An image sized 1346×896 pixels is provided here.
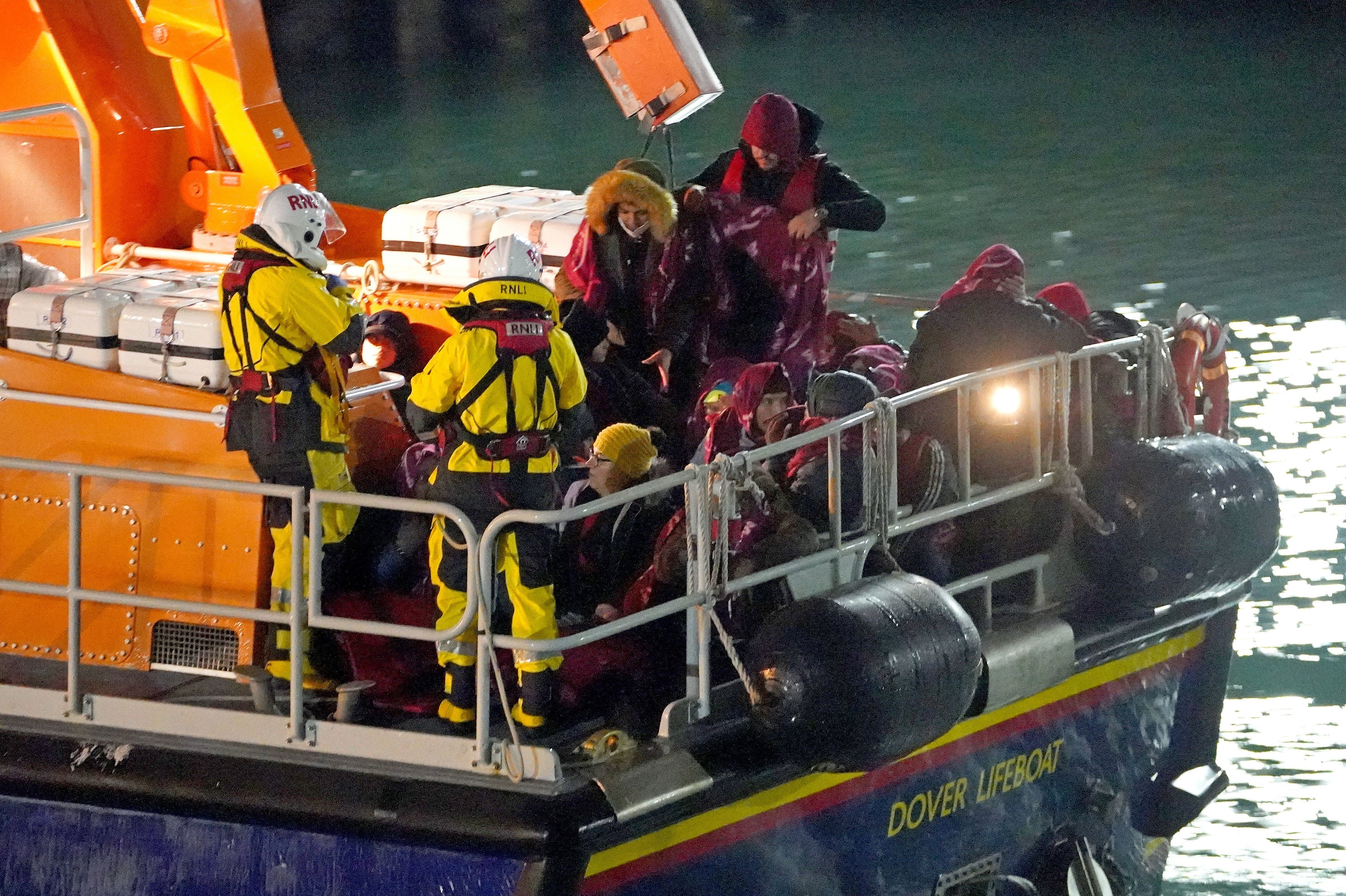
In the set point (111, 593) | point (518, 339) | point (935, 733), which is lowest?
point (935, 733)

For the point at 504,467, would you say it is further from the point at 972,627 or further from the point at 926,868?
the point at 926,868

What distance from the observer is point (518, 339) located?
13.8 ft

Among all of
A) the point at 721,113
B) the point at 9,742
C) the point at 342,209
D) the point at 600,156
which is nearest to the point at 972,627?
the point at 9,742

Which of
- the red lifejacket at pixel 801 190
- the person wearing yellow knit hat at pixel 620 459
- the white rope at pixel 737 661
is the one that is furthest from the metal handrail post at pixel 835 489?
the red lifejacket at pixel 801 190

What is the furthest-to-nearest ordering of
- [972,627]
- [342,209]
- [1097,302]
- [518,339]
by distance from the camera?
[1097,302] → [342,209] → [972,627] → [518,339]

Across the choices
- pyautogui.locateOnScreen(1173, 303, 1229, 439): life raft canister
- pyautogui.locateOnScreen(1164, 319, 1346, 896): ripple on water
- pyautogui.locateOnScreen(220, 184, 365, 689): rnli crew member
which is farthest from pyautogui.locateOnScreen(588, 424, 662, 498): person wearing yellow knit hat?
pyautogui.locateOnScreen(1164, 319, 1346, 896): ripple on water

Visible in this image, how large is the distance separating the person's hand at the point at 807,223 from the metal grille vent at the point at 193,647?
238 cm

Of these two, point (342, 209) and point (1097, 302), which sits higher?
point (342, 209)

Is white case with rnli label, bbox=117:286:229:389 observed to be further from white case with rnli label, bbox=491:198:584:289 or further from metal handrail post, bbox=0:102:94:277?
white case with rnli label, bbox=491:198:584:289

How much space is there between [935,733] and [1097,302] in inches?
373

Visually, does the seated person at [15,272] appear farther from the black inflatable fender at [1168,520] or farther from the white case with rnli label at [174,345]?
the black inflatable fender at [1168,520]

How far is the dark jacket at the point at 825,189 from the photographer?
6105 millimetres

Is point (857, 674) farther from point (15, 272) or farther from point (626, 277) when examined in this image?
point (15, 272)

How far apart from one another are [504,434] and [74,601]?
1080 mm
